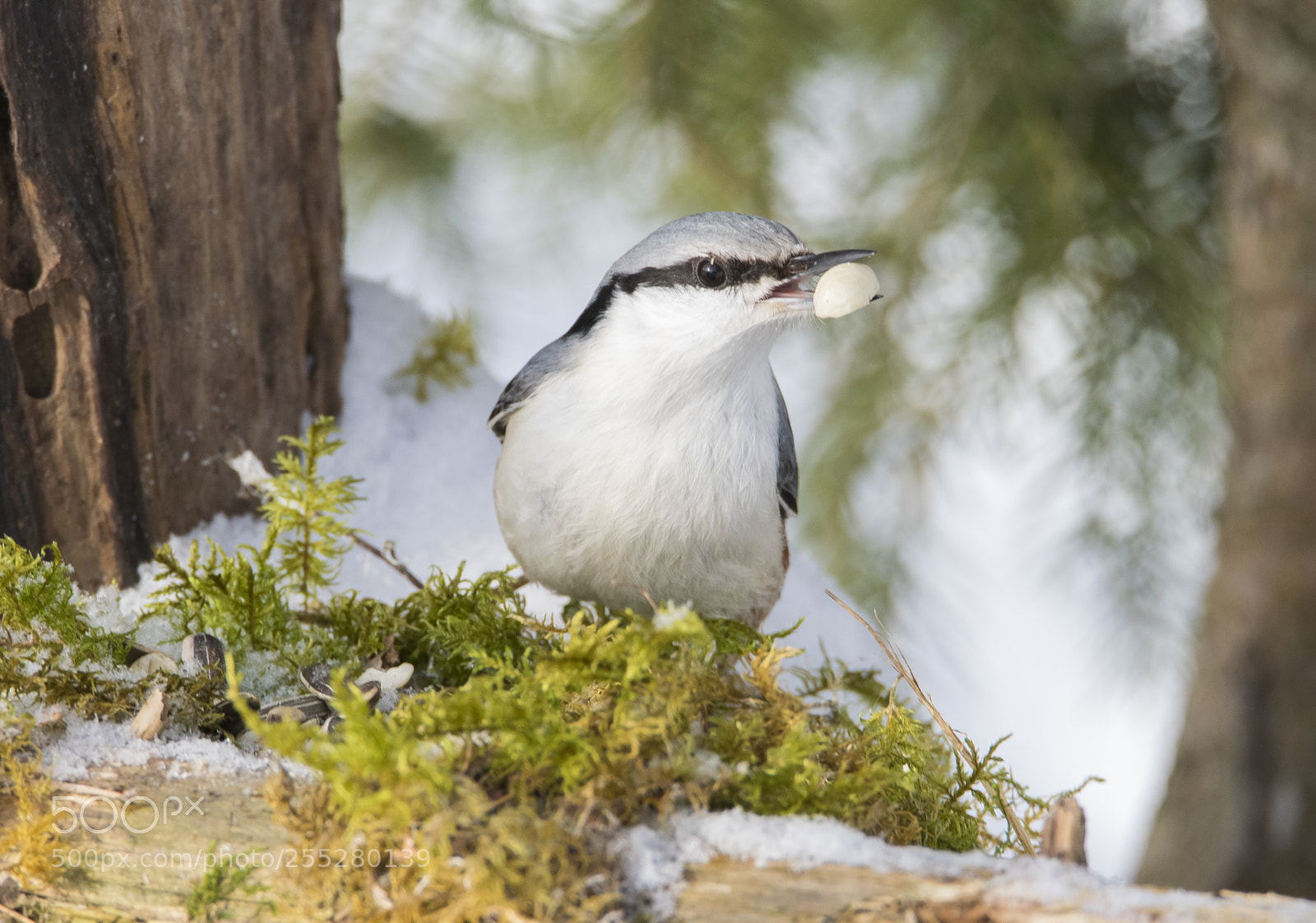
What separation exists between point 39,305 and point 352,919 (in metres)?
1.08

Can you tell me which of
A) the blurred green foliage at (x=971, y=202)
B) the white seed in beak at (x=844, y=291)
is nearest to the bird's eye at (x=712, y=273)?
the white seed in beak at (x=844, y=291)

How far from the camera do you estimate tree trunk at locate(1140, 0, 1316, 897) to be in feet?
6.97

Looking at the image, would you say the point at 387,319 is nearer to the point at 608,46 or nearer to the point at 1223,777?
the point at 608,46

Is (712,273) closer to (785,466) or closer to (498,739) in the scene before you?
(785,466)

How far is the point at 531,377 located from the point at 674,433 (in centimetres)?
30

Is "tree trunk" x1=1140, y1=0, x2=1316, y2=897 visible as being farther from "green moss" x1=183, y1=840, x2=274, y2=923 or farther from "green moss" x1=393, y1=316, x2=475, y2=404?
"green moss" x1=183, y1=840, x2=274, y2=923

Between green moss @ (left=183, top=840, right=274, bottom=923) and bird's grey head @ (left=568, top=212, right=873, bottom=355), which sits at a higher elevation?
bird's grey head @ (left=568, top=212, right=873, bottom=355)

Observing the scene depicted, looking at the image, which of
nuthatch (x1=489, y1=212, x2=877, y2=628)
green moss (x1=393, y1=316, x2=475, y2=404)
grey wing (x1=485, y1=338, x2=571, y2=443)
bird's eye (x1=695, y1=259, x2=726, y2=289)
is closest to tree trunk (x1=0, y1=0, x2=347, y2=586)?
green moss (x1=393, y1=316, x2=475, y2=404)

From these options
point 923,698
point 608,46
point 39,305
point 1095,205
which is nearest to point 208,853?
point 923,698

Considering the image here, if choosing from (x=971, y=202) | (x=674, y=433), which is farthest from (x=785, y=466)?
(x=971, y=202)

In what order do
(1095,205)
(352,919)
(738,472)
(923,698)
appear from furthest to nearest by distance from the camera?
(1095,205) < (738,472) < (923,698) < (352,919)

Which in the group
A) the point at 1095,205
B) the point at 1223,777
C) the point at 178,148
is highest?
the point at 1095,205

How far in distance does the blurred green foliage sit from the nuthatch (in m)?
1.13

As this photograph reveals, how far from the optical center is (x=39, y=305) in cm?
140
